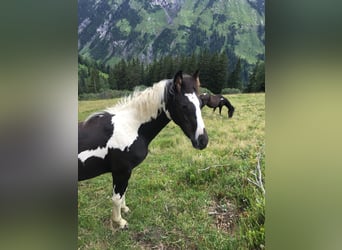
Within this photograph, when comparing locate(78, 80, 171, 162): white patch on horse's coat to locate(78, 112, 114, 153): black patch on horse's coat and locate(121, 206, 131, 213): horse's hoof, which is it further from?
locate(121, 206, 131, 213): horse's hoof

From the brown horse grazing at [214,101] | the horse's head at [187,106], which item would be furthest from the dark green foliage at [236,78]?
the horse's head at [187,106]

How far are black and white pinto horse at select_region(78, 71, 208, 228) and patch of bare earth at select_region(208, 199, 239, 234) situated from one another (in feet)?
1.33

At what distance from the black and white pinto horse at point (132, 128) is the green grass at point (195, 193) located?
0.05 m

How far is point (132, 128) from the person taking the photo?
248cm

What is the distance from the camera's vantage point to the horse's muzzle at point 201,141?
252cm

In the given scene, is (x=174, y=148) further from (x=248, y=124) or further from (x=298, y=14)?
(x=298, y=14)

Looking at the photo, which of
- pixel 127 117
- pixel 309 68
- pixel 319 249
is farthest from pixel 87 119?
pixel 319 249

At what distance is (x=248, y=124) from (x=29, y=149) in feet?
4.57

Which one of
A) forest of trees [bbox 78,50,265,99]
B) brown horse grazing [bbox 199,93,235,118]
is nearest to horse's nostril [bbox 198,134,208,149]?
brown horse grazing [bbox 199,93,235,118]

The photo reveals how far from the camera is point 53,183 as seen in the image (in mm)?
2322

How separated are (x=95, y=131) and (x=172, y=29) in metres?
0.84

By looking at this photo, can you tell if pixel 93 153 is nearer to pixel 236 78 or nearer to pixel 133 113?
pixel 133 113

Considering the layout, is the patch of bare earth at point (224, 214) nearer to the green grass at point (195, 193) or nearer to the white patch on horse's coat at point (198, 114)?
the green grass at point (195, 193)

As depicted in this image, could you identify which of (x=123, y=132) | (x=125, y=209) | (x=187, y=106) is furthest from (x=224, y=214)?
(x=123, y=132)
